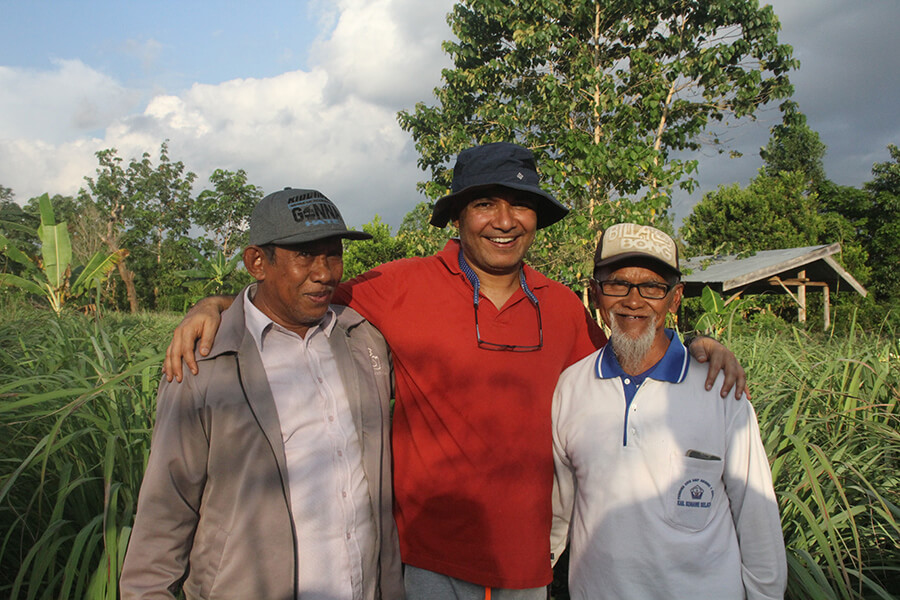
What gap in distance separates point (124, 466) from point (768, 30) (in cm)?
1345

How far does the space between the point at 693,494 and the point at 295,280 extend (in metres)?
1.47

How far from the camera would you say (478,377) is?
2.20 meters

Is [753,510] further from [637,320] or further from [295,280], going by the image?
[295,280]

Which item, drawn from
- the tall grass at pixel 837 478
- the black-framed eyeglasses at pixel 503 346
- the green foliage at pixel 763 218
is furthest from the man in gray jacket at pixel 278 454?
the green foliage at pixel 763 218

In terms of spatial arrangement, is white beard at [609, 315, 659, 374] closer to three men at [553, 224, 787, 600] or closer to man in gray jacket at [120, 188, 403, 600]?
three men at [553, 224, 787, 600]

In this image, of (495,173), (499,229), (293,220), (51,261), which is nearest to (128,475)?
(293,220)

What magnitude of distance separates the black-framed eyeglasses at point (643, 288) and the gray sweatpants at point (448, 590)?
1147mm

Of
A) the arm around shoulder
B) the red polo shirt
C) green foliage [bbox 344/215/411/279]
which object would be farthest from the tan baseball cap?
green foliage [bbox 344/215/411/279]

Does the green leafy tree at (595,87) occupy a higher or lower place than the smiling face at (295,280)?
higher

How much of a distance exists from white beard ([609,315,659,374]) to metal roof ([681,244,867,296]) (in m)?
10.7

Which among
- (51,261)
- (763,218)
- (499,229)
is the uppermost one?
(763,218)

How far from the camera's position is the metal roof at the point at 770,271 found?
14.0m

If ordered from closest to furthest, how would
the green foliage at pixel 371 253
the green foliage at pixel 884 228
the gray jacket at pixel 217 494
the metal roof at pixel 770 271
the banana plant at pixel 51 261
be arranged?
the gray jacket at pixel 217 494 < the banana plant at pixel 51 261 < the metal roof at pixel 770 271 < the green foliage at pixel 371 253 < the green foliage at pixel 884 228

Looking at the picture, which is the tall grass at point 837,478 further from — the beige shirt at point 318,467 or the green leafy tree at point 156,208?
the green leafy tree at point 156,208
